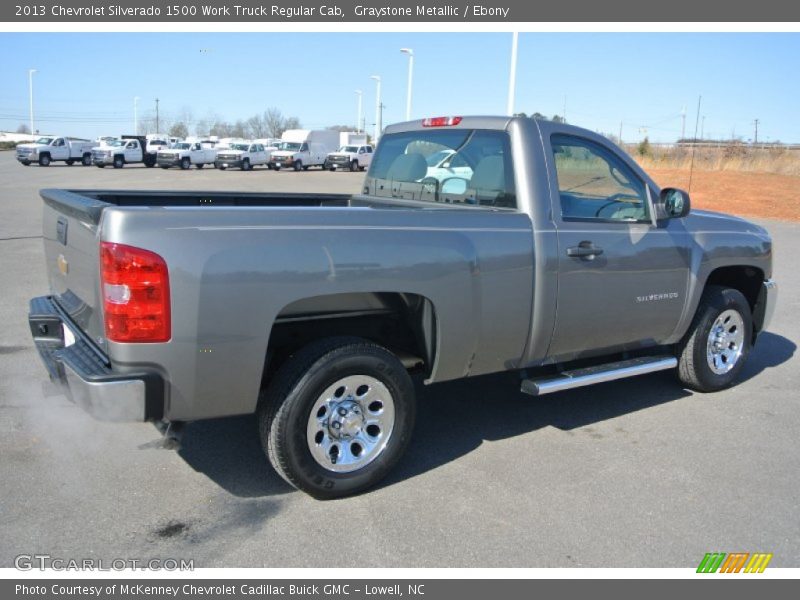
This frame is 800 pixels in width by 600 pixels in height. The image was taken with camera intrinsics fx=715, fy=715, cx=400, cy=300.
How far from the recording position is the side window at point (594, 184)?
455cm

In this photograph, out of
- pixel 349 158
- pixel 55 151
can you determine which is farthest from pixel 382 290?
pixel 349 158

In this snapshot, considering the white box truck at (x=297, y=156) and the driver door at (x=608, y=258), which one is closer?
the driver door at (x=608, y=258)

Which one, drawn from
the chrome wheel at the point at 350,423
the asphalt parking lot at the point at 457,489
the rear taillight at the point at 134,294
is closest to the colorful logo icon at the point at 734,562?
the asphalt parking lot at the point at 457,489

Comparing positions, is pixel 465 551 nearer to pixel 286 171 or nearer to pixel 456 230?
pixel 456 230

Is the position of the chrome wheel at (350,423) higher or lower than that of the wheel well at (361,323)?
lower

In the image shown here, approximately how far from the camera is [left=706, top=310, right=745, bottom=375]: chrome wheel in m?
5.64

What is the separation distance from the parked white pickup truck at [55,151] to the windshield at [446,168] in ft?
144

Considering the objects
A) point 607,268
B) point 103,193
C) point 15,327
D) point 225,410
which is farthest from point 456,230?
point 15,327

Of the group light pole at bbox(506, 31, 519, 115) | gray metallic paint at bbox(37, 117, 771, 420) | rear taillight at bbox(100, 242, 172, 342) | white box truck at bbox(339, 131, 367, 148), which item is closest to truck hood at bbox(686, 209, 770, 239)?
gray metallic paint at bbox(37, 117, 771, 420)

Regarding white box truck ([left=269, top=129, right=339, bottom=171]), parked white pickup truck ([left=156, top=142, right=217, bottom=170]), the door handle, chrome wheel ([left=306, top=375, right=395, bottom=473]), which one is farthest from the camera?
white box truck ([left=269, top=129, right=339, bottom=171])

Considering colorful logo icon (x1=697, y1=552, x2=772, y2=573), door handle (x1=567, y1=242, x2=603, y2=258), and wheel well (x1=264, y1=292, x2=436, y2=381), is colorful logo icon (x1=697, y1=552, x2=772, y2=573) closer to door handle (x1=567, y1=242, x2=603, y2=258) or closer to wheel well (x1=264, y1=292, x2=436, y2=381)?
wheel well (x1=264, y1=292, x2=436, y2=381)

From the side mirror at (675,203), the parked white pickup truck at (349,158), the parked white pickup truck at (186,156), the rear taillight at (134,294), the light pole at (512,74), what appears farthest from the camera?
the parked white pickup truck at (349,158)

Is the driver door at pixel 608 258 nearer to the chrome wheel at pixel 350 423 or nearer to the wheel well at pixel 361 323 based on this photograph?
the wheel well at pixel 361 323

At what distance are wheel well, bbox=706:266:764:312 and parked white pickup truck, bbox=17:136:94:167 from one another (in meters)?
44.9
